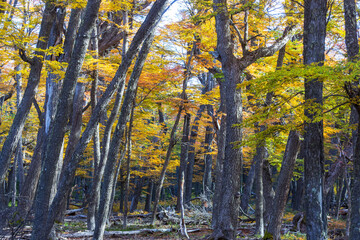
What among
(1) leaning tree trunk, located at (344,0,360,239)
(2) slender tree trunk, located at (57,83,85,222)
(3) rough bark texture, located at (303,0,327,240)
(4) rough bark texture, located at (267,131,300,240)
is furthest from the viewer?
(2) slender tree trunk, located at (57,83,85,222)

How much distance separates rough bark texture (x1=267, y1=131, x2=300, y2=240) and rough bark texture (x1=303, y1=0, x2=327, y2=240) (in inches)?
65.1

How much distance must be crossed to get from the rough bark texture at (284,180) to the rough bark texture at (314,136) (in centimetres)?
165

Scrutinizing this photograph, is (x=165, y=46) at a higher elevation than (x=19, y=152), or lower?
higher

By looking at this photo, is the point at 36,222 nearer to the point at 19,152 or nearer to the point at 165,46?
the point at 165,46

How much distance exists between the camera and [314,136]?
6566 millimetres

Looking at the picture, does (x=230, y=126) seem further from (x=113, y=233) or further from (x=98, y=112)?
(x=113, y=233)

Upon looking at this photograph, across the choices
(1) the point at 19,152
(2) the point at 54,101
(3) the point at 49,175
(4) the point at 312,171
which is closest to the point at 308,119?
(4) the point at 312,171

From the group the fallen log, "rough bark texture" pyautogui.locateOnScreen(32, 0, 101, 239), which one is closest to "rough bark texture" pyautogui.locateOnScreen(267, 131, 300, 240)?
the fallen log

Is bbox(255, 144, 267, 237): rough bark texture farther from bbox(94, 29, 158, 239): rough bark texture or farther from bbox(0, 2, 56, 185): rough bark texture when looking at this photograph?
bbox(0, 2, 56, 185): rough bark texture

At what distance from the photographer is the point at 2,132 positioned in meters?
20.8

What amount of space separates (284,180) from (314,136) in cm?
232

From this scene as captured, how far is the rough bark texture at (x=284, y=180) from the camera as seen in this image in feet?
27.2

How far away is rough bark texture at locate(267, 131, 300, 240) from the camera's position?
326 inches

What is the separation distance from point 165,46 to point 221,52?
4767 millimetres
